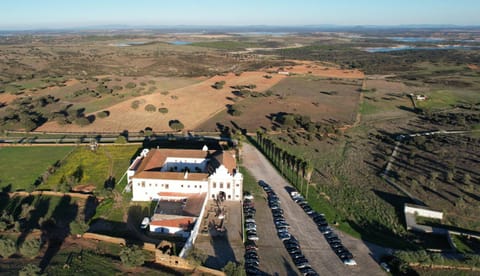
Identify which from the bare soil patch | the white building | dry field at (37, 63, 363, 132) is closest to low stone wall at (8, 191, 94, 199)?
the white building

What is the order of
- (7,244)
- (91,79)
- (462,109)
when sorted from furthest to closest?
(91,79)
(462,109)
(7,244)

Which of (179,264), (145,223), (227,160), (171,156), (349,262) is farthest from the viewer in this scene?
(171,156)

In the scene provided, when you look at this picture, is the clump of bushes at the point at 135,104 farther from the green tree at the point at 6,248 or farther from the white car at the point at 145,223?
the green tree at the point at 6,248

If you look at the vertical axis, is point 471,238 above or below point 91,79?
below

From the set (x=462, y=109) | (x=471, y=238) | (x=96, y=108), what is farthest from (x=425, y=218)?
(x=96, y=108)

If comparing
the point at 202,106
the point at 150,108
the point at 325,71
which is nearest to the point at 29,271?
the point at 150,108

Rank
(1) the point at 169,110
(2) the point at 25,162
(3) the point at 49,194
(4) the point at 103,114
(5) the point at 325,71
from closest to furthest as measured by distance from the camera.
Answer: (3) the point at 49,194, (2) the point at 25,162, (4) the point at 103,114, (1) the point at 169,110, (5) the point at 325,71

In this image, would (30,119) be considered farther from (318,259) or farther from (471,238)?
(471,238)

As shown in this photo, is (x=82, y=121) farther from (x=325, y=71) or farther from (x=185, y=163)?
(x=325, y=71)
